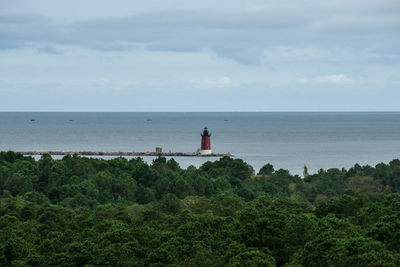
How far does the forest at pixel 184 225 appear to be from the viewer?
2534cm

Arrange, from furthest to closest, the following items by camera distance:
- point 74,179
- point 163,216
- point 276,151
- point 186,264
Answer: point 276,151, point 74,179, point 163,216, point 186,264

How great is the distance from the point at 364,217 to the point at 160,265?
1203cm

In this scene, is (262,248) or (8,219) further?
(8,219)

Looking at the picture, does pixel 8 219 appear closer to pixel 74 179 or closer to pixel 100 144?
pixel 74 179

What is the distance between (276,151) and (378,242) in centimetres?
9697

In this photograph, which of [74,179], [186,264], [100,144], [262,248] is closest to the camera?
[186,264]

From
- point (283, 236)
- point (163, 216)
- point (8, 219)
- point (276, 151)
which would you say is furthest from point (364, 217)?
point (276, 151)

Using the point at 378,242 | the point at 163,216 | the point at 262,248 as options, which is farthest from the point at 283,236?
the point at 163,216

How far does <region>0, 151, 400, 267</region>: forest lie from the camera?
998 inches

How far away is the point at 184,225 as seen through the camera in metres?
29.8

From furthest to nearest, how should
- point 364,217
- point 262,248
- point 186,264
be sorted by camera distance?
point 364,217 < point 262,248 < point 186,264

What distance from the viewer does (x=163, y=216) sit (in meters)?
35.9

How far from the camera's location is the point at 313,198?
52.7 metres

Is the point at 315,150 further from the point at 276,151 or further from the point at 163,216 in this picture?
the point at 163,216
